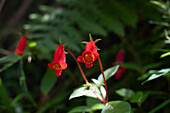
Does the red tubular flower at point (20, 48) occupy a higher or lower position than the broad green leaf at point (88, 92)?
higher

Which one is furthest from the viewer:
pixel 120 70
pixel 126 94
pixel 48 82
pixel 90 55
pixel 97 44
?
pixel 97 44

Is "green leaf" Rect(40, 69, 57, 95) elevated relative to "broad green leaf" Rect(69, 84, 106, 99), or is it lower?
lower

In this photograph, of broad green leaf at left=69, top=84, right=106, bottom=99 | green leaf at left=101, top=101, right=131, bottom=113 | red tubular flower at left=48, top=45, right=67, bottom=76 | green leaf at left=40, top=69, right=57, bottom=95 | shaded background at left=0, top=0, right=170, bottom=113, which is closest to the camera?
green leaf at left=101, top=101, right=131, bottom=113

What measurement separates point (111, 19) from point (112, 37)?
1.82ft

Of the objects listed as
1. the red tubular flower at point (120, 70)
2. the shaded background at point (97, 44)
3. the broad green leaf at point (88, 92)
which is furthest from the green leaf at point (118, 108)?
the red tubular flower at point (120, 70)

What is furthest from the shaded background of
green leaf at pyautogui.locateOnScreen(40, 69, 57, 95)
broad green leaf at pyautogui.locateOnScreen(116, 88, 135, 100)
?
broad green leaf at pyautogui.locateOnScreen(116, 88, 135, 100)

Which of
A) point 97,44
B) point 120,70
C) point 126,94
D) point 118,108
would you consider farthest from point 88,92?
point 97,44

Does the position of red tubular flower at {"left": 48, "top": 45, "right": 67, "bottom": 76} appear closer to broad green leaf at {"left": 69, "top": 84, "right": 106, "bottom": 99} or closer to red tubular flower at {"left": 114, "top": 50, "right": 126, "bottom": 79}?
broad green leaf at {"left": 69, "top": 84, "right": 106, "bottom": 99}

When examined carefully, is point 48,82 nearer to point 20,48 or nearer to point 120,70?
point 20,48

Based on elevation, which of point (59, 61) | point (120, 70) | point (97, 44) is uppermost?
point (59, 61)

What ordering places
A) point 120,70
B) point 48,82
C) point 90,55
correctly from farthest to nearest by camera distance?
point 120,70 → point 48,82 → point 90,55

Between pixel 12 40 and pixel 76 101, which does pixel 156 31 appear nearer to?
pixel 76 101

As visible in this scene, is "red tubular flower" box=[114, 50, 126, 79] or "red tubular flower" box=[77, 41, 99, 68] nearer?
"red tubular flower" box=[77, 41, 99, 68]

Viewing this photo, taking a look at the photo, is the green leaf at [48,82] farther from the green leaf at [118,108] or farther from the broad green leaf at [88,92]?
the green leaf at [118,108]
